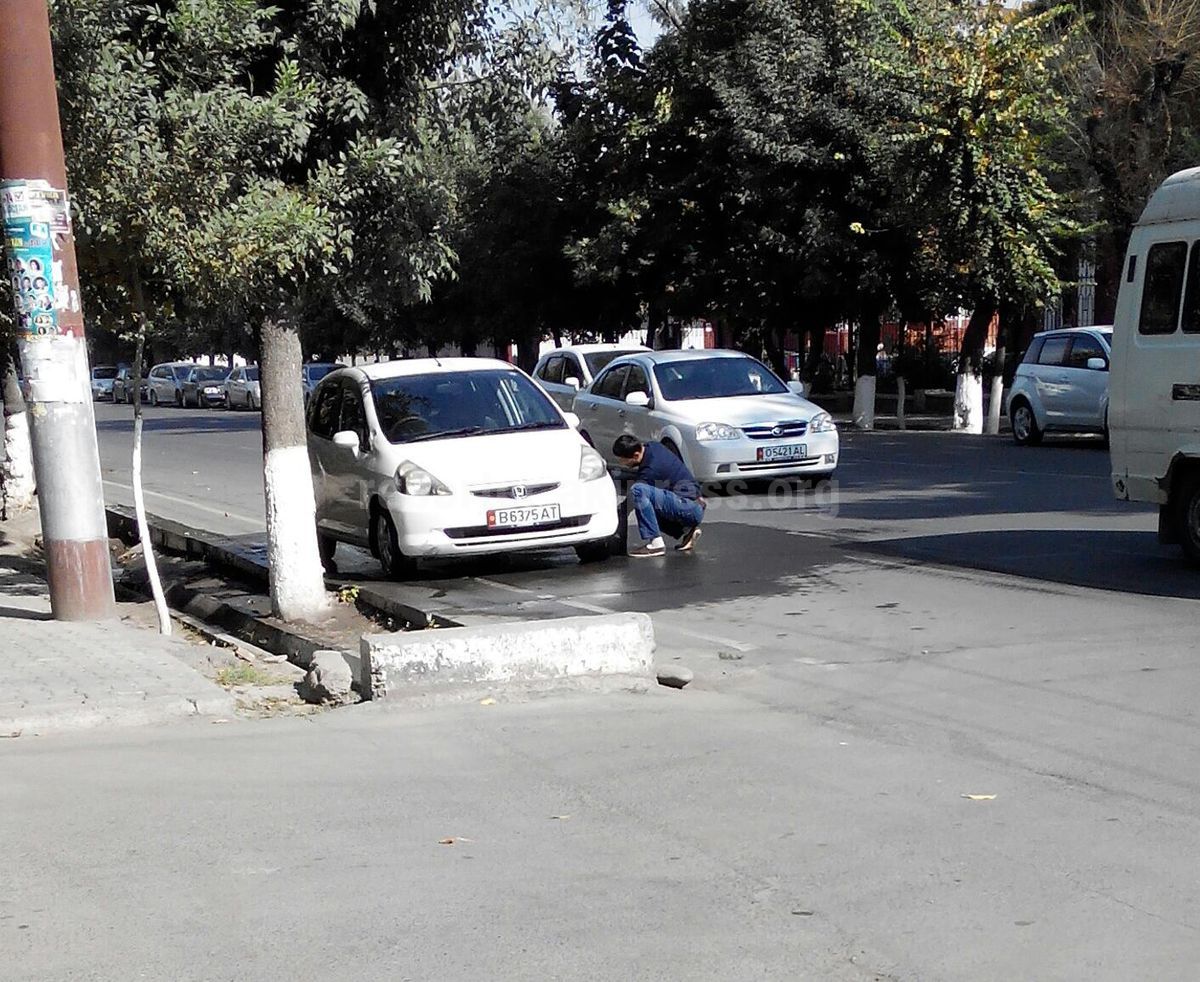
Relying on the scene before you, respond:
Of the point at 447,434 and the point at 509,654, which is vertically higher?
the point at 447,434

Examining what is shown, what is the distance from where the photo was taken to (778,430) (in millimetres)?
18328

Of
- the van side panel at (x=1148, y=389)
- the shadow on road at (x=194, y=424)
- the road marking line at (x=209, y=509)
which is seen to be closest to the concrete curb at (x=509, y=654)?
the van side panel at (x=1148, y=389)

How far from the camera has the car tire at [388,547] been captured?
13.2 meters

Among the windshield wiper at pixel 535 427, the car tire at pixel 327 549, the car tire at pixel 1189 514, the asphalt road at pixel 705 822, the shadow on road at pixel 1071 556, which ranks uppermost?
the windshield wiper at pixel 535 427

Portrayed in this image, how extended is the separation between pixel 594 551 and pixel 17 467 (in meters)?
9.81

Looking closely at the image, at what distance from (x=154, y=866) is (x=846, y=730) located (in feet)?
10.6

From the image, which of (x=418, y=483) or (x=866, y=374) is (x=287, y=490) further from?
(x=866, y=374)

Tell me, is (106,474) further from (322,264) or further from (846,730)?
(846,730)

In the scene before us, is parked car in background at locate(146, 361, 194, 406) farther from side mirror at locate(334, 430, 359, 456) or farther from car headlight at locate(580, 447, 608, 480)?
car headlight at locate(580, 447, 608, 480)

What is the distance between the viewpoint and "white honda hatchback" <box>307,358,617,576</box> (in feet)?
42.4

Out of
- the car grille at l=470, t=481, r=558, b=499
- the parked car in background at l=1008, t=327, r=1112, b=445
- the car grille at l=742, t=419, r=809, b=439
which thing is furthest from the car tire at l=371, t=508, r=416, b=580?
the parked car in background at l=1008, t=327, r=1112, b=445

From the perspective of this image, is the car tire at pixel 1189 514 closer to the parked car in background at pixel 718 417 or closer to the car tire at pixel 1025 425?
the parked car in background at pixel 718 417

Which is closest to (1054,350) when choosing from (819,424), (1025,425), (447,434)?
(1025,425)

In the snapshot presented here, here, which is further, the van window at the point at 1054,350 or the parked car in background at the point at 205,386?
the parked car in background at the point at 205,386
